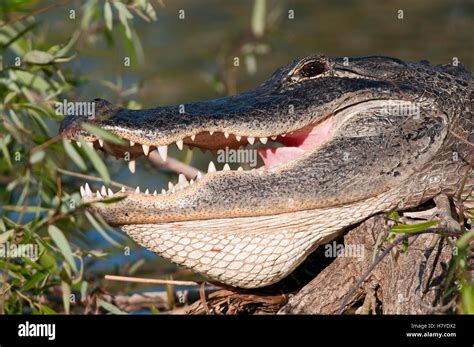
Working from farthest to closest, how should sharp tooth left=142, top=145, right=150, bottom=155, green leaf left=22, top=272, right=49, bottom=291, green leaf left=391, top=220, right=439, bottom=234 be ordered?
green leaf left=22, top=272, right=49, bottom=291 < sharp tooth left=142, top=145, right=150, bottom=155 < green leaf left=391, top=220, right=439, bottom=234

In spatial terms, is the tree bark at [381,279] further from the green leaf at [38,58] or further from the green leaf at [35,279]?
the green leaf at [38,58]

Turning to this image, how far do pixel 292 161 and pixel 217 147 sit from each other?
37cm

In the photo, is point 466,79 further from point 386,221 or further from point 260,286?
point 260,286

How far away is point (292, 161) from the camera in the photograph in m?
4.68

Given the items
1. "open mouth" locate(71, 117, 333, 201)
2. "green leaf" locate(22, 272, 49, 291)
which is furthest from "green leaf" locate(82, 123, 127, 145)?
"green leaf" locate(22, 272, 49, 291)

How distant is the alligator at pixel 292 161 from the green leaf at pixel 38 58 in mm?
477

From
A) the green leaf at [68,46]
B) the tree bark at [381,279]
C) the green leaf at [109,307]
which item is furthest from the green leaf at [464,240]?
the green leaf at [68,46]

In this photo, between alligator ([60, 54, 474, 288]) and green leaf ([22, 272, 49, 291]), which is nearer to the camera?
alligator ([60, 54, 474, 288])

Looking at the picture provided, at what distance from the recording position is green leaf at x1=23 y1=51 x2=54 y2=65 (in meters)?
→ 4.93

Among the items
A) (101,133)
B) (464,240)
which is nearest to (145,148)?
(101,133)

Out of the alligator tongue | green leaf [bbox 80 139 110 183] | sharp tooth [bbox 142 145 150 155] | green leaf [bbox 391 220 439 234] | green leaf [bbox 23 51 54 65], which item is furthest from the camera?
green leaf [bbox 23 51 54 65]

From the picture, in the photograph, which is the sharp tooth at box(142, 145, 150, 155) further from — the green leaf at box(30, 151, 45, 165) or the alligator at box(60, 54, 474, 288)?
the green leaf at box(30, 151, 45, 165)

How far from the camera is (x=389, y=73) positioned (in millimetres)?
5031

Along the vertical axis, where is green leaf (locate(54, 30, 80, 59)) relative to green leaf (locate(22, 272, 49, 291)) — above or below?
above
